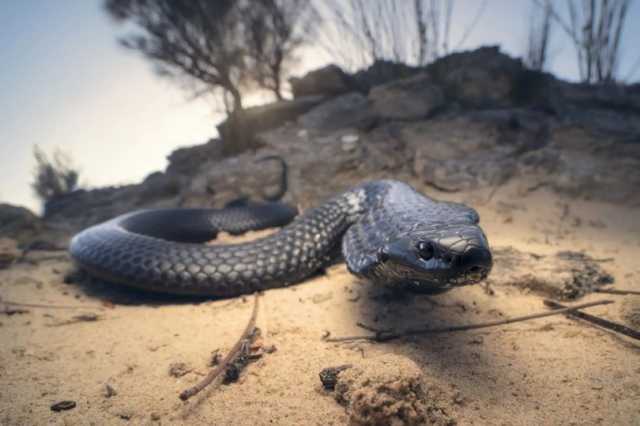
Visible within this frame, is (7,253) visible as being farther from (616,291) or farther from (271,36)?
(271,36)

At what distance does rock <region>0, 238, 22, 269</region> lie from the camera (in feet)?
12.9

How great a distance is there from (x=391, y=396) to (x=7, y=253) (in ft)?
15.0

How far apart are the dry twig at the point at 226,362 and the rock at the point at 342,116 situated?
534cm

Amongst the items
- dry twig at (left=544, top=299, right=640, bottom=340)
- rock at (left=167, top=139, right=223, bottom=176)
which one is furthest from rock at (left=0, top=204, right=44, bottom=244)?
dry twig at (left=544, top=299, right=640, bottom=340)

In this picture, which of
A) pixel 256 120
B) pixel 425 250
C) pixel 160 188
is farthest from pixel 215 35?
pixel 425 250

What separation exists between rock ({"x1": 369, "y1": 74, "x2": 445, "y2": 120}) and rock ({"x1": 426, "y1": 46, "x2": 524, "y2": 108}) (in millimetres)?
462

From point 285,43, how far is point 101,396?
1130 cm

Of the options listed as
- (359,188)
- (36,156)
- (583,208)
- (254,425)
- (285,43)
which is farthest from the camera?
(36,156)

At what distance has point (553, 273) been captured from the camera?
7.61ft

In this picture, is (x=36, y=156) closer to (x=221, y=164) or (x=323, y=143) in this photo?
(x=221, y=164)

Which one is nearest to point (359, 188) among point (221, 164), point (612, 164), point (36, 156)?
point (612, 164)

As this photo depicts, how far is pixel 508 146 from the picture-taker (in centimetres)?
545

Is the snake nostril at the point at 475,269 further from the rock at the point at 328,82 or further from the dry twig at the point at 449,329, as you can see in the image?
the rock at the point at 328,82

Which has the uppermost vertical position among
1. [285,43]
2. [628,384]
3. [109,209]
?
[285,43]
